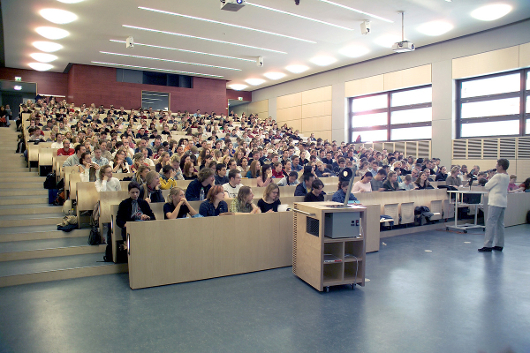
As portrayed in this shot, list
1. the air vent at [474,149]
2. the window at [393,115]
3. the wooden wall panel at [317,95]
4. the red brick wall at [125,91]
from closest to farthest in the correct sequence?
the air vent at [474,149] → the window at [393,115] → the red brick wall at [125,91] → the wooden wall panel at [317,95]

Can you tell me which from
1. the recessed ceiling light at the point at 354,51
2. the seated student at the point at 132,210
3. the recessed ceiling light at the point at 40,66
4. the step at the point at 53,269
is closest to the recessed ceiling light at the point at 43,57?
the recessed ceiling light at the point at 40,66

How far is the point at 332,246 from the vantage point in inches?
147

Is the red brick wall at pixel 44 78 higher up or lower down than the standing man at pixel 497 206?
higher up

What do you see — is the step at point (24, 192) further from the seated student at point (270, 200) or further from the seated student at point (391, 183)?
the seated student at point (391, 183)

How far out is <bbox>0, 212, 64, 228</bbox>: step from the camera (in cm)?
473

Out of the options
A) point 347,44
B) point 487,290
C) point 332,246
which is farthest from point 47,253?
point 347,44

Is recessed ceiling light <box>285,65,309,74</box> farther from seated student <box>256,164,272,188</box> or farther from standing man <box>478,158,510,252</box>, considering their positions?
standing man <box>478,158,510,252</box>

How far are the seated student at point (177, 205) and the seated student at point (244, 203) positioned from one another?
53 cm

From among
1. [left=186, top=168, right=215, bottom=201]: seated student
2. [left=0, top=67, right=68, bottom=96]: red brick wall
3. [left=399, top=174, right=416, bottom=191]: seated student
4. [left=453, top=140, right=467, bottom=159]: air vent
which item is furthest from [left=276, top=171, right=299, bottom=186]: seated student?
[left=0, top=67, right=68, bottom=96]: red brick wall

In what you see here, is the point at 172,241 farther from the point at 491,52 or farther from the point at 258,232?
the point at 491,52

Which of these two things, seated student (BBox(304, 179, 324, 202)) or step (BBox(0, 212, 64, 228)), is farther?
step (BBox(0, 212, 64, 228))

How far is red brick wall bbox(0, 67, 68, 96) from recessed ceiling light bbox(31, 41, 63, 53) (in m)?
3.83

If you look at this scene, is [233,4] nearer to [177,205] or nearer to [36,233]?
[177,205]

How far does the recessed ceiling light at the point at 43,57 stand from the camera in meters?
13.4
